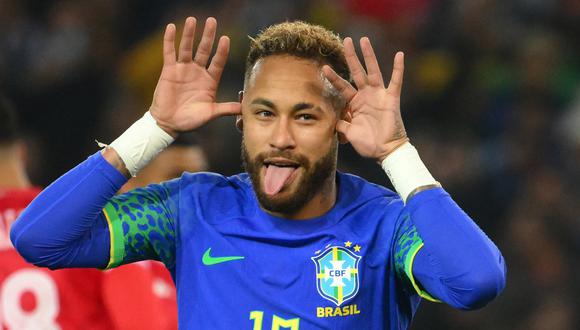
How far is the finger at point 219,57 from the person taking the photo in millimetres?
3221

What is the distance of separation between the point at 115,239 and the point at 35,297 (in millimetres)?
1054

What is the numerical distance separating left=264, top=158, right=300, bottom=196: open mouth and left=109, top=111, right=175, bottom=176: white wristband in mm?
339

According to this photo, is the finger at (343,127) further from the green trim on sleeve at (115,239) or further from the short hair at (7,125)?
the short hair at (7,125)

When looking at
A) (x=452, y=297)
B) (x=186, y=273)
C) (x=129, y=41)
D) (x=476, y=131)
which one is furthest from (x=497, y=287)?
(x=129, y=41)

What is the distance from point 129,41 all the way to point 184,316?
5.06m

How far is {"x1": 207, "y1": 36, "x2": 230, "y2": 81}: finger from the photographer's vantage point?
10.6 feet

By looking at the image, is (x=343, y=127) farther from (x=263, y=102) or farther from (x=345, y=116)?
(x=263, y=102)

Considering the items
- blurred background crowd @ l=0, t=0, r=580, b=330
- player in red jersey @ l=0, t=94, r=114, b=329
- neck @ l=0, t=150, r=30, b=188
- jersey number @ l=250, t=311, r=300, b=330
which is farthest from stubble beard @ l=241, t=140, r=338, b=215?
blurred background crowd @ l=0, t=0, r=580, b=330

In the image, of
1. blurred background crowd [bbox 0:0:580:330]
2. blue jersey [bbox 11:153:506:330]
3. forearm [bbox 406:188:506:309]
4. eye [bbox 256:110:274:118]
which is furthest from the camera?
blurred background crowd [bbox 0:0:580:330]

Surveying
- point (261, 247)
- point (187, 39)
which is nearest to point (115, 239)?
point (261, 247)

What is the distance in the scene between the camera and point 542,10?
27.6 ft

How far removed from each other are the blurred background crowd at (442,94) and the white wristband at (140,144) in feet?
12.1

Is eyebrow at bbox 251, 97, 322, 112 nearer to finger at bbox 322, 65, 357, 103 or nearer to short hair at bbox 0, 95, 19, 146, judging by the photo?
finger at bbox 322, 65, 357, 103

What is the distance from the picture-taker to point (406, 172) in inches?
119
